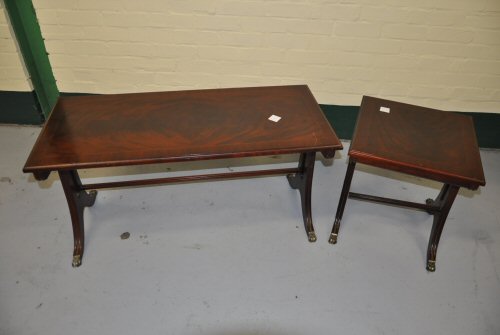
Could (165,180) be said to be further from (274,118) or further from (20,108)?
(20,108)

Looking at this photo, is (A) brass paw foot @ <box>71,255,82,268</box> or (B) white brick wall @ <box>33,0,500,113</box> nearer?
(A) brass paw foot @ <box>71,255,82,268</box>

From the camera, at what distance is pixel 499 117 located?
8.32 ft

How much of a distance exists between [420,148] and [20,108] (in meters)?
2.73

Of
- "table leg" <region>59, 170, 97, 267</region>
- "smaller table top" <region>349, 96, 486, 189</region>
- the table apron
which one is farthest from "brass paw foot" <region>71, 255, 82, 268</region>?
"smaller table top" <region>349, 96, 486, 189</region>

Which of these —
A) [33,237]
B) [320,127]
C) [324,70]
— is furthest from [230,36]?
[33,237]

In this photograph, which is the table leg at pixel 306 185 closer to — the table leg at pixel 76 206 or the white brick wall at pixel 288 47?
the white brick wall at pixel 288 47

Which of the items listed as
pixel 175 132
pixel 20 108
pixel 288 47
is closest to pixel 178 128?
pixel 175 132

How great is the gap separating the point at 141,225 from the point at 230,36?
4.34ft

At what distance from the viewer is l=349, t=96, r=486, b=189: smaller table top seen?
1.53m

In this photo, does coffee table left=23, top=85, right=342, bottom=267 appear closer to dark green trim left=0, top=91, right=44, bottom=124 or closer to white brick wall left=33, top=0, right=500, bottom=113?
white brick wall left=33, top=0, right=500, bottom=113

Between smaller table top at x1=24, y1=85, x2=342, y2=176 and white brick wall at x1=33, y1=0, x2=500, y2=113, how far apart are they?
541 mm

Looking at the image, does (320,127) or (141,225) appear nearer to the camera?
(320,127)

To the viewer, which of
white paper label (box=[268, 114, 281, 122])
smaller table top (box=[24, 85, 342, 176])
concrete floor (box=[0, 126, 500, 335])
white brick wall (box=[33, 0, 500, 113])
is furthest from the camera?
white brick wall (box=[33, 0, 500, 113])

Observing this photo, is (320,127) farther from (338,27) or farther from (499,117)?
(499,117)
